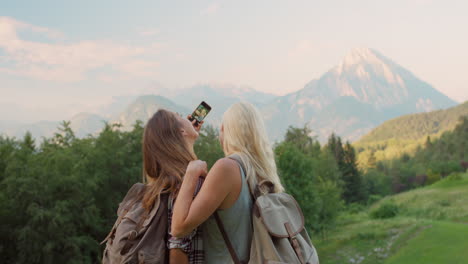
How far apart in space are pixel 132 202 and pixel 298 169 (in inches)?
1158

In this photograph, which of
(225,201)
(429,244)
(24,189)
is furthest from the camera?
(429,244)

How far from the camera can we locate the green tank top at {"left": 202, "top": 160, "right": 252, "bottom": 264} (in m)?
2.68

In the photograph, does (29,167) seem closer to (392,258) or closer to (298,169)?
(298,169)

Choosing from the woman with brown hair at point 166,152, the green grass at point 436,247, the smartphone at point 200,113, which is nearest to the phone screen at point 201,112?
the smartphone at point 200,113

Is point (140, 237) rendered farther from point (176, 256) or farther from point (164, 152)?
point (164, 152)

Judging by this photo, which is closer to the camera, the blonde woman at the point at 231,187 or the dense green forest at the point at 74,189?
the blonde woman at the point at 231,187

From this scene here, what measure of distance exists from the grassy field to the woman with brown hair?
1953 cm

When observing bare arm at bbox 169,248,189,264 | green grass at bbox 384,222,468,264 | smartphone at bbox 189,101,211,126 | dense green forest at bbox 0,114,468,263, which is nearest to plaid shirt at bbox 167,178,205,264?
bare arm at bbox 169,248,189,264

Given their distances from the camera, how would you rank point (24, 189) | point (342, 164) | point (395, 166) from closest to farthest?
1. point (24, 189)
2. point (342, 164)
3. point (395, 166)

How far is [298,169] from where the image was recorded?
105 ft

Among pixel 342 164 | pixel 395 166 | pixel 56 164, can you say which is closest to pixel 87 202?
pixel 56 164

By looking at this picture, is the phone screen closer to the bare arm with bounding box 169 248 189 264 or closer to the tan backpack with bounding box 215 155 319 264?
the tan backpack with bounding box 215 155 319 264

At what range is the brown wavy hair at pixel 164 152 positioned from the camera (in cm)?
305

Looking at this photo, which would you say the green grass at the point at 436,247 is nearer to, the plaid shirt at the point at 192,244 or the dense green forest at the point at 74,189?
the dense green forest at the point at 74,189
